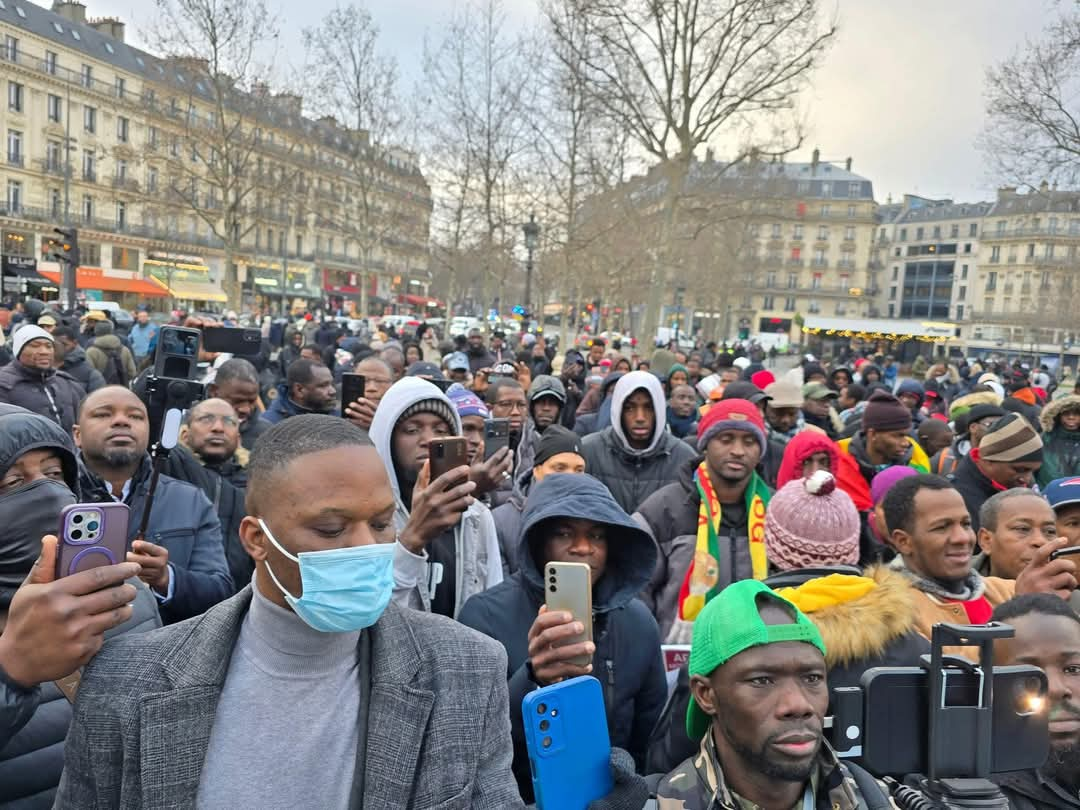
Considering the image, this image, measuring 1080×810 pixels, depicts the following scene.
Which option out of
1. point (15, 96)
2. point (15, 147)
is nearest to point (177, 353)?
point (15, 147)

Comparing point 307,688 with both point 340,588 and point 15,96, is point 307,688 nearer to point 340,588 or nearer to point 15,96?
point 340,588

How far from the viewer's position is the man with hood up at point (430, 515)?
2.58 metres

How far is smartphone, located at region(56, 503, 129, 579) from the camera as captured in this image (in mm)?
1485

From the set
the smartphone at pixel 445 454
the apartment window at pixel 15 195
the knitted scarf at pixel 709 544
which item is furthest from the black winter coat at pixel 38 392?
the apartment window at pixel 15 195

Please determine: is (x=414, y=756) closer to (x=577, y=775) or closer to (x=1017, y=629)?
(x=577, y=775)

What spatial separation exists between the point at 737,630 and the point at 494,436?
2286 mm

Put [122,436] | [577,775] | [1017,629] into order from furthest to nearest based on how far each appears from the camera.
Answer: [122,436] → [1017,629] → [577,775]

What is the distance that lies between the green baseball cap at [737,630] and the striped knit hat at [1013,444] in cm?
351

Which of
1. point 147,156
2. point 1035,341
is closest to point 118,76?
point 147,156

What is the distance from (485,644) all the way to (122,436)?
8.45 feet

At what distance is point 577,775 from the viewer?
5.72 feet

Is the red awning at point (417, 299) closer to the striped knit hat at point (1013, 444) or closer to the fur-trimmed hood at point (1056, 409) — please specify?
the fur-trimmed hood at point (1056, 409)

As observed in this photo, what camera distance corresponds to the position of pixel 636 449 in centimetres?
546

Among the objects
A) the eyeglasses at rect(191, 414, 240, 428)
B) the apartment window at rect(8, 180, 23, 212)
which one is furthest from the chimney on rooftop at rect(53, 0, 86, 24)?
the eyeglasses at rect(191, 414, 240, 428)
